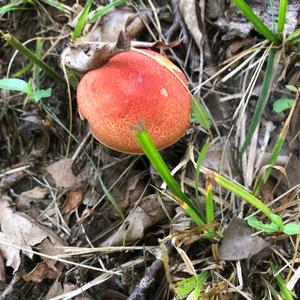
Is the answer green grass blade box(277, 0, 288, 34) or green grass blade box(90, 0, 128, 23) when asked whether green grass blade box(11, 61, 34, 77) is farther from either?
green grass blade box(277, 0, 288, 34)

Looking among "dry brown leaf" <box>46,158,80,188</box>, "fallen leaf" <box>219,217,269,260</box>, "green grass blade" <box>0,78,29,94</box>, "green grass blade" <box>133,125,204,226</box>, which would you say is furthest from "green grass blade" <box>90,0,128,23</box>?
"fallen leaf" <box>219,217,269,260</box>

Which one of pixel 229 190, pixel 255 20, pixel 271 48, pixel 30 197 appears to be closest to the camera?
pixel 229 190

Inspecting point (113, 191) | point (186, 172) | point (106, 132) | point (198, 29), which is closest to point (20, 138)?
point (113, 191)

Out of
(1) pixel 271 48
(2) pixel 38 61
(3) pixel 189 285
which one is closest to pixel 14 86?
(2) pixel 38 61

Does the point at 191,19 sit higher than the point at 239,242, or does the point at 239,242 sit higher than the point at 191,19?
the point at 191,19

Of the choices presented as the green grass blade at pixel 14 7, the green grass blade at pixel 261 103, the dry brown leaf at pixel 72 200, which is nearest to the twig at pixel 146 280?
the dry brown leaf at pixel 72 200

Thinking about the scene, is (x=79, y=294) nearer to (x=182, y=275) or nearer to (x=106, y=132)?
(x=182, y=275)

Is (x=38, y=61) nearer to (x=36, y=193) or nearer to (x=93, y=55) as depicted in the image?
(x=93, y=55)
